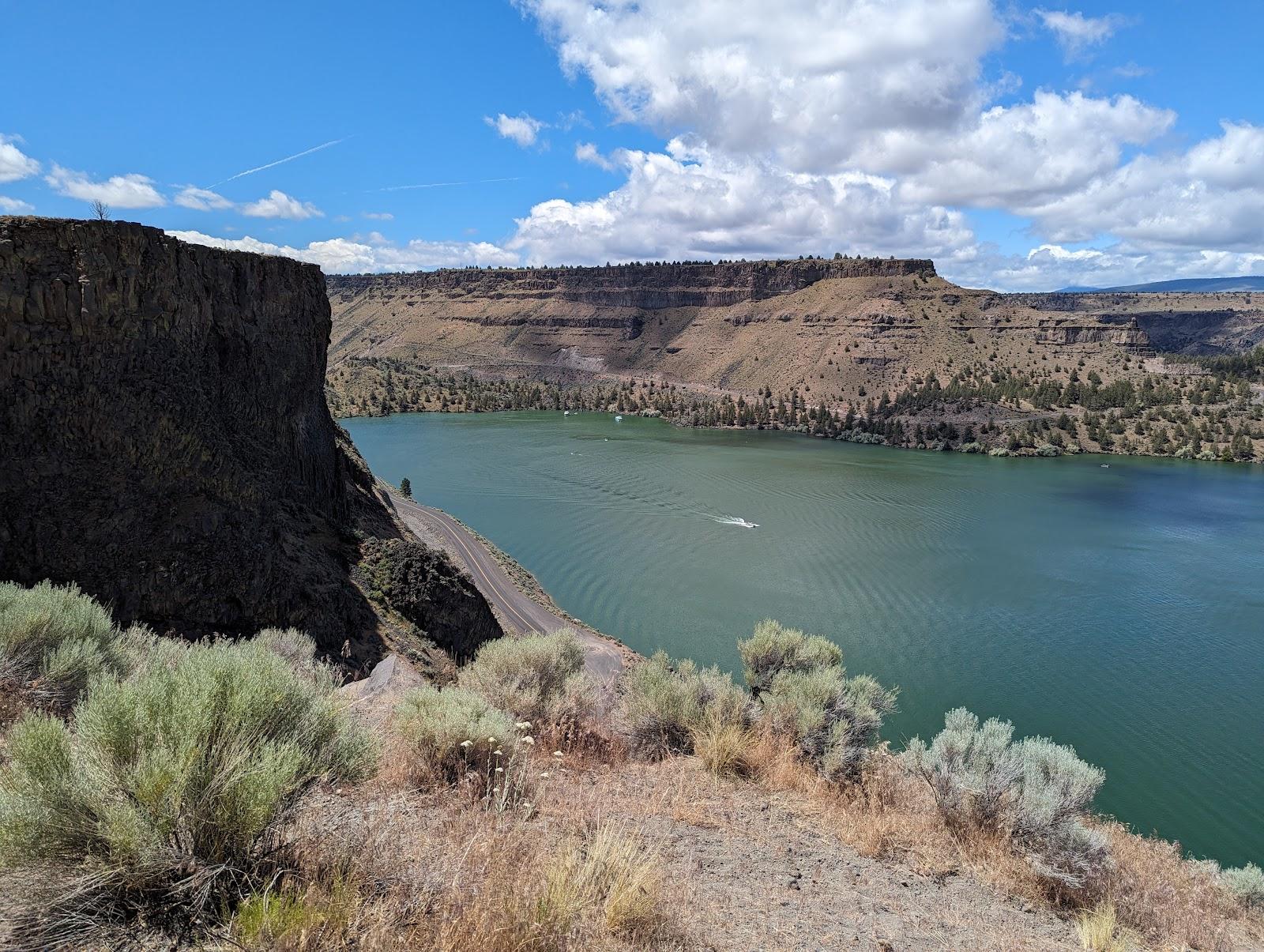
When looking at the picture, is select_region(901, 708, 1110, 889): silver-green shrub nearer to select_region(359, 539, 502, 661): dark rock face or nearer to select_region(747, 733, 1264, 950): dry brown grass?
select_region(747, 733, 1264, 950): dry brown grass

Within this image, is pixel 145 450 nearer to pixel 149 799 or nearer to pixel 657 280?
pixel 149 799

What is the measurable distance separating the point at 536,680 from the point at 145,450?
35.8 ft

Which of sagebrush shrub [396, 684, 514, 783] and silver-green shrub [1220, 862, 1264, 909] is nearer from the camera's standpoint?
sagebrush shrub [396, 684, 514, 783]

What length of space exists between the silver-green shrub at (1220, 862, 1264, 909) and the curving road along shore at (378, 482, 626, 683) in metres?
11.3

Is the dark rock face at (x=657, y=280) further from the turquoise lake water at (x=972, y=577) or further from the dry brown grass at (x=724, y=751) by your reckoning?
the dry brown grass at (x=724, y=751)

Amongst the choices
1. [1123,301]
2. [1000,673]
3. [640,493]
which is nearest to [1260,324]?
[1123,301]

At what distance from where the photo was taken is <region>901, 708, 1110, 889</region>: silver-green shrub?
6262 mm

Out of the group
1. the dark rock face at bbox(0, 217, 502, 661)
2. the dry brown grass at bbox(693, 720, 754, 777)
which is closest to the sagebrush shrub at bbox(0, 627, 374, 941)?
the dry brown grass at bbox(693, 720, 754, 777)

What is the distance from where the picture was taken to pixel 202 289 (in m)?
16.7

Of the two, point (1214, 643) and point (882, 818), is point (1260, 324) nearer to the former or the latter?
point (1214, 643)

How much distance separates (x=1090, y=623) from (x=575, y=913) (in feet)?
95.4

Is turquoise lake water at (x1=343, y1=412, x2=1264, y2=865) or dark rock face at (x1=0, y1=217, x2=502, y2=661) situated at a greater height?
dark rock face at (x1=0, y1=217, x2=502, y2=661)

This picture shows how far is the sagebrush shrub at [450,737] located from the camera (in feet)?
17.8

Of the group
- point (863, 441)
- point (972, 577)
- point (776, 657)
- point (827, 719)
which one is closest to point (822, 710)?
point (827, 719)
